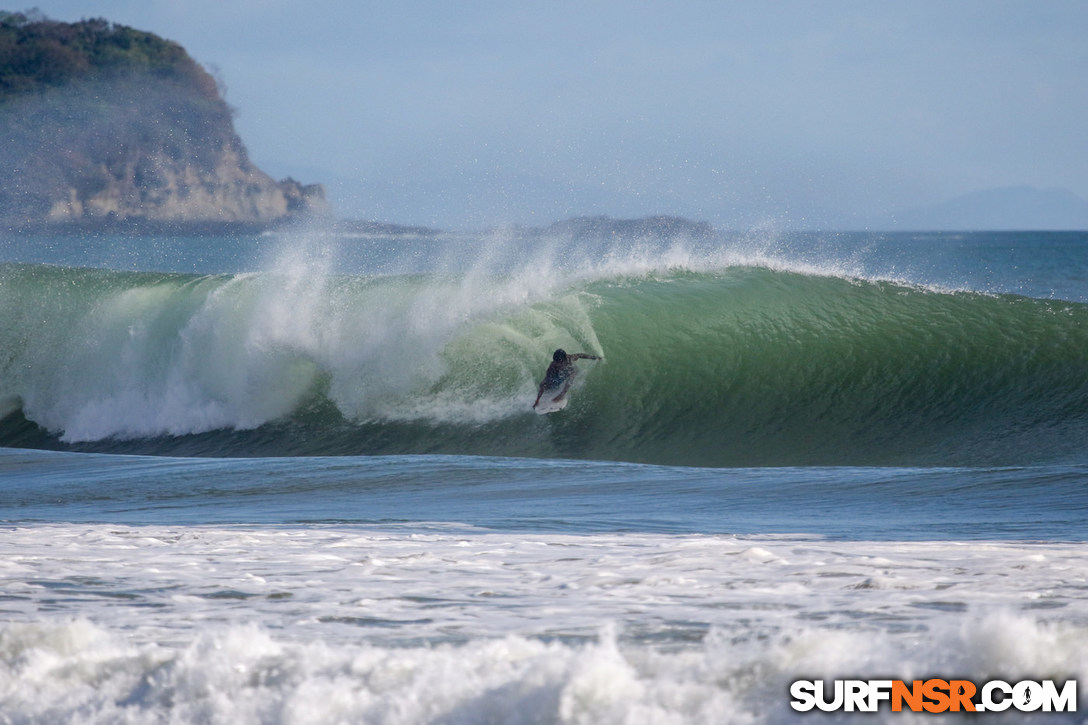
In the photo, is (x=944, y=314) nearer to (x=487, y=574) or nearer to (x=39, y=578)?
(x=487, y=574)

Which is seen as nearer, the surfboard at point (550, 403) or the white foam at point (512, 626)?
the white foam at point (512, 626)

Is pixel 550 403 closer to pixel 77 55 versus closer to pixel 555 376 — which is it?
pixel 555 376

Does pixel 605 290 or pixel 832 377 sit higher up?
pixel 605 290

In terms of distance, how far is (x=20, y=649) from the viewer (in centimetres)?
334

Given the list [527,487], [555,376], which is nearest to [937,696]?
[527,487]

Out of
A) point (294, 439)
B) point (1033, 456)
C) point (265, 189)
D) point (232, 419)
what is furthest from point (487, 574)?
point (265, 189)

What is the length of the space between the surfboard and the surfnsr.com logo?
792cm

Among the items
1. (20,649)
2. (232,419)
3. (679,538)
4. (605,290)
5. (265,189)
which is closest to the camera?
(20,649)

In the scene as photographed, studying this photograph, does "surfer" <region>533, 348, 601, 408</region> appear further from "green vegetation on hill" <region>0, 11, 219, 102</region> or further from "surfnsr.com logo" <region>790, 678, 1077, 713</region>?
"green vegetation on hill" <region>0, 11, 219, 102</region>

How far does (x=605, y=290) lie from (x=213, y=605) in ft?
31.3

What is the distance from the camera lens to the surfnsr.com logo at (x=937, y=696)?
2713mm

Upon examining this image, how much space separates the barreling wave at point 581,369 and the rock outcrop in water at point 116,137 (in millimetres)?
56269

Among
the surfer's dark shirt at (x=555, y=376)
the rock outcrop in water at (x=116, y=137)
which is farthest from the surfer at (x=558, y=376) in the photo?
the rock outcrop in water at (x=116, y=137)

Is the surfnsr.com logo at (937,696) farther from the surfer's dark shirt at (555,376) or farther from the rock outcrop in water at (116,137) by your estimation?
the rock outcrop in water at (116,137)
